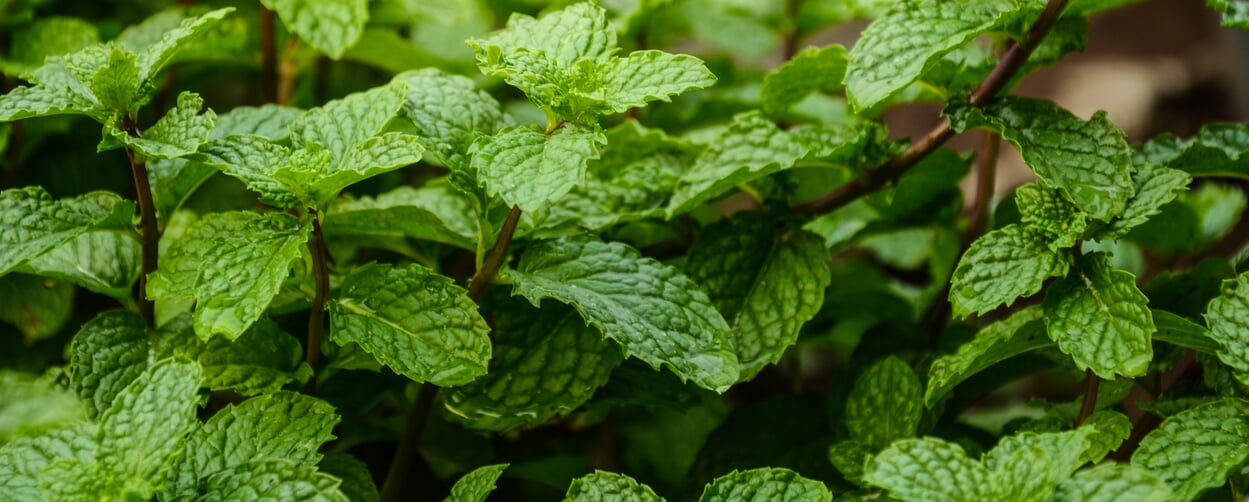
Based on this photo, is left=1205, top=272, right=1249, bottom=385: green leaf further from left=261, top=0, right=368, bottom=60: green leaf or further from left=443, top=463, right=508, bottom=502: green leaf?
left=261, top=0, right=368, bottom=60: green leaf

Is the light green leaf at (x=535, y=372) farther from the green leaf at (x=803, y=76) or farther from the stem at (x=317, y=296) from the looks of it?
the green leaf at (x=803, y=76)

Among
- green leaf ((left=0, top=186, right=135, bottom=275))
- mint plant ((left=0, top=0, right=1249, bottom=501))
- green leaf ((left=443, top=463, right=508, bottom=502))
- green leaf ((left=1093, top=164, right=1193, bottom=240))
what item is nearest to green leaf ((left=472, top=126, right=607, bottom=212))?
mint plant ((left=0, top=0, right=1249, bottom=501))

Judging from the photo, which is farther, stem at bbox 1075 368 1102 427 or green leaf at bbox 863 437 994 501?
stem at bbox 1075 368 1102 427

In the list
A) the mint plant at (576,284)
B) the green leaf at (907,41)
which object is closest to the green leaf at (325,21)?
the mint plant at (576,284)

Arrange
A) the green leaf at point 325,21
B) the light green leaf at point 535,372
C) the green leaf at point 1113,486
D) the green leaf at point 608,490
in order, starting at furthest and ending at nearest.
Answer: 1. the green leaf at point 325,21
2. the light green leaf at point 535,372
3. the green leaf at point 608,490
4. the green leaf at point 1113,486

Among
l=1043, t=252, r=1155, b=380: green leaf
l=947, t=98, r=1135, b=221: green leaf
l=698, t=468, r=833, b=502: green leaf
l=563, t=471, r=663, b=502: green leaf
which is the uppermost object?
l=947, t=98, r=1135, b=221: green leaf

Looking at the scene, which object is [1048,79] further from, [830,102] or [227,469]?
[227,469]

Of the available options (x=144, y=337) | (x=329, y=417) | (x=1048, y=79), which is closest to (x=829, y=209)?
(x=329, y=417)
